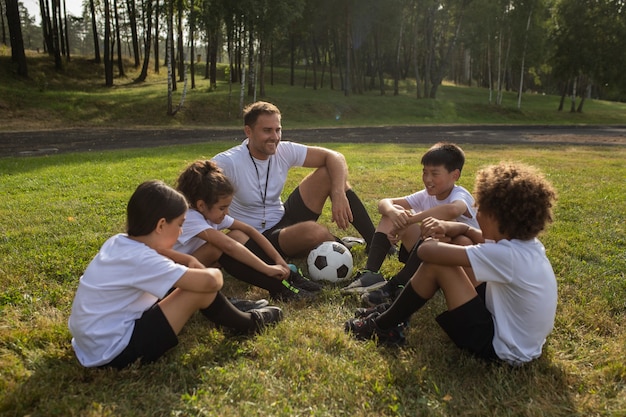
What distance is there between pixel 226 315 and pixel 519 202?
2227 millimetres

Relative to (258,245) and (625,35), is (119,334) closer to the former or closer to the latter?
(258,245)

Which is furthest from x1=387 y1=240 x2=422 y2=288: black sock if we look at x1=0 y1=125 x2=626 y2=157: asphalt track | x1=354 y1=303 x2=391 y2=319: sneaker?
x1=0 y1=125 x2=626 y2=157: asphalt track

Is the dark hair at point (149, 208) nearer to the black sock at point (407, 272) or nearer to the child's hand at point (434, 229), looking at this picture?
the child's hand at point (434, 229)

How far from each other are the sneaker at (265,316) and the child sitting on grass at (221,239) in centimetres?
38

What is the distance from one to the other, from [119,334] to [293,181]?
23.7ft

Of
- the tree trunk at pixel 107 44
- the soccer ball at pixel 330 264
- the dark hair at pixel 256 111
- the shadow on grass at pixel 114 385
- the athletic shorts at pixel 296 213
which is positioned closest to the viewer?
the shadow on grass at pixel 114 385

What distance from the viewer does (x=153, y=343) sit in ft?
10.1

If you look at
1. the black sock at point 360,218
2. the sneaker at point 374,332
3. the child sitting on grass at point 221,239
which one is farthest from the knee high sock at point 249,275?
the black sock at point 360,218

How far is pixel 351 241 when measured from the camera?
6.00 m

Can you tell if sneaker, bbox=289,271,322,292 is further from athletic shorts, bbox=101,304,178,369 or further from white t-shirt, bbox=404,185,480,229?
athletic shorts, bbox=101,304,178,369

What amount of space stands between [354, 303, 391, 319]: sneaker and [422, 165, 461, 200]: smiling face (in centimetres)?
133

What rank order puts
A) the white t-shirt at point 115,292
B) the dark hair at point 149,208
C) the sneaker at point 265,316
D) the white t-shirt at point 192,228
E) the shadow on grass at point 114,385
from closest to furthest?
1. the shadow on grass at point 114,385
2. the white t-shirt at point 115,292
3. the dark hair at point 149,208
4. the sneaker at point 265,316
5. the white t-shirt at point 192,228

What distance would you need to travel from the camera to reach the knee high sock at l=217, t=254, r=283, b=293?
168 inches

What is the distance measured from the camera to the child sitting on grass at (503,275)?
9.72 ft
